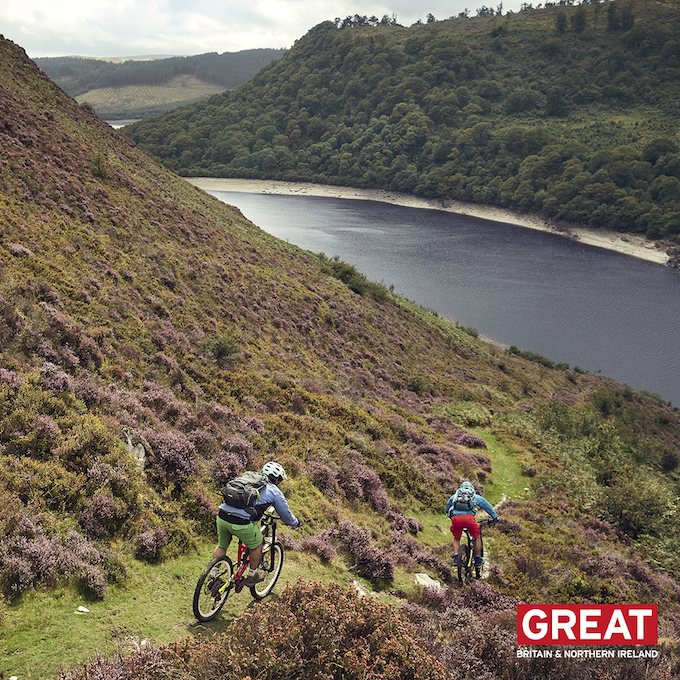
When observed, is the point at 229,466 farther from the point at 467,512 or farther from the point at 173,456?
the point at 467,512

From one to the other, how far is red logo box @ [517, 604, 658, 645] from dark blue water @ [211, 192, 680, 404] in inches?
2101

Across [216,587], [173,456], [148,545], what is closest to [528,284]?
[173,456]

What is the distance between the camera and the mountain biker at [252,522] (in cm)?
635

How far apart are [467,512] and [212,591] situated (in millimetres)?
5405

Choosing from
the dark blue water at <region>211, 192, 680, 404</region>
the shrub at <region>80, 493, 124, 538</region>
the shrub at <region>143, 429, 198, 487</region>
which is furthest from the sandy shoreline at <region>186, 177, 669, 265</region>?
the shrub at <region>80, 493, 124, 538</region>

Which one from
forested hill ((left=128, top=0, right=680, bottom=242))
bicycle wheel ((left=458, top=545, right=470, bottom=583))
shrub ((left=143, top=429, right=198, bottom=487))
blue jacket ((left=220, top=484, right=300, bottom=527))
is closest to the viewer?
blue jacket ((left=220, top=484, right=300, bottom=527))

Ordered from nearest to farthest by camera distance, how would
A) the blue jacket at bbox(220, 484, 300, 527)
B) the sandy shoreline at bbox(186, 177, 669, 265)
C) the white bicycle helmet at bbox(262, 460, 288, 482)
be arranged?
the blue jacket at bbox(220, 484, 300, 527) < the white bicycle helmet at bbox(262, 460, 288, 482) < the sandy shoreline at bbox(186, 177, 669, 265)

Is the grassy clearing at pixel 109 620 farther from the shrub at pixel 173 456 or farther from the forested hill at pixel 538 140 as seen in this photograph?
the forested hill at pixel 538 140

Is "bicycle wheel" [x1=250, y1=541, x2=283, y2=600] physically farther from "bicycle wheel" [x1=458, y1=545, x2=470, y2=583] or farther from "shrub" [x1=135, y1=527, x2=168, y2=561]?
"bicycle wheel" [x1=458, y1=545, x2=470, y2=583]

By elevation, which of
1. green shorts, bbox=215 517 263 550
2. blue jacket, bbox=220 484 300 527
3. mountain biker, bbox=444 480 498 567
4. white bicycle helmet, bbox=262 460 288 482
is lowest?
mountain biker, bbox=444 480 498 567

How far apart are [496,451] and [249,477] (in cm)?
1638

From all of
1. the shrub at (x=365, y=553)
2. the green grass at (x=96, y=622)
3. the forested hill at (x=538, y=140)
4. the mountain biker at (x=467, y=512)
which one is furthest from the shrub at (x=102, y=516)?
the forested hill at (x=538, y=140)

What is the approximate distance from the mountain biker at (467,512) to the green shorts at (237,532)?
14.8ft

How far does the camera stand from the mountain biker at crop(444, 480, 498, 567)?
30.3 feet
